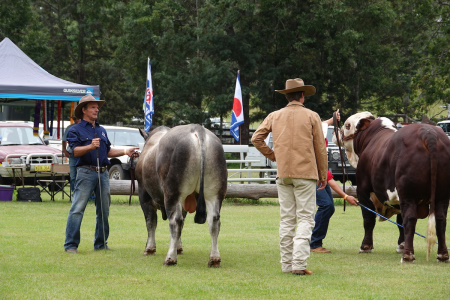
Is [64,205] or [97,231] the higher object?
[97,231]

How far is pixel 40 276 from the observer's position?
7938 millimetres

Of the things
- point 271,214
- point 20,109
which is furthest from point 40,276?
point 20,109

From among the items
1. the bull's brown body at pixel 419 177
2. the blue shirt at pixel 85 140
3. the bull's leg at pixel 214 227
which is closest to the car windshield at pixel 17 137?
the blue shirt at pixel 85 140

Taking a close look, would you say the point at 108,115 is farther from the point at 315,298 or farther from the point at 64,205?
the point at 315,298

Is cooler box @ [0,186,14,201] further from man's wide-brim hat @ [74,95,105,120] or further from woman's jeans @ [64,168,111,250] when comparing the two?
woman's jeans @ [64,168,111,250]

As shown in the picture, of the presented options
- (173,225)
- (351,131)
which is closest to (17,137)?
(351,131)

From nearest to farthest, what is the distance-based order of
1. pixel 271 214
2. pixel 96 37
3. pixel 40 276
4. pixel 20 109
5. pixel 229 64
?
pixel 40 276
pixel 271 214
pixel 20 109
pixel 229 64
pixel 96 37

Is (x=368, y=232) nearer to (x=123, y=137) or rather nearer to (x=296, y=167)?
(x=296, y=167)

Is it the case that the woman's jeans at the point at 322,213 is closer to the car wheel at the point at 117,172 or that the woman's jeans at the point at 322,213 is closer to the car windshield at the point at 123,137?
the car wheel at the point at 117,172

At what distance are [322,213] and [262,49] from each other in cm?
2922

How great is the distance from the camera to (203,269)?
8.45 metres

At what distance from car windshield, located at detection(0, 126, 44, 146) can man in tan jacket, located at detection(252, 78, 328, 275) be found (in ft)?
48.6

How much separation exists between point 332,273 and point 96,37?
43998 mm

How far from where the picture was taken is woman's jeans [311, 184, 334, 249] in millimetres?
10031
